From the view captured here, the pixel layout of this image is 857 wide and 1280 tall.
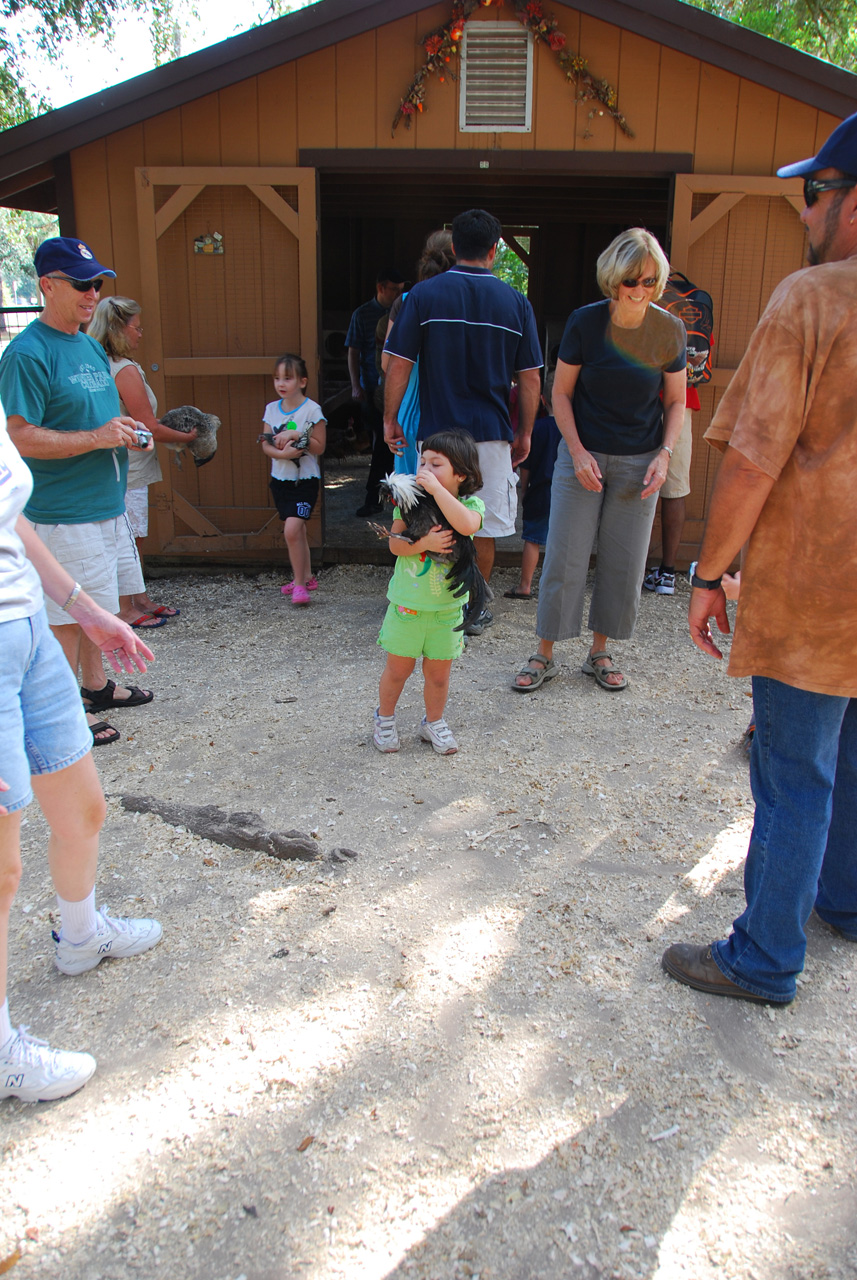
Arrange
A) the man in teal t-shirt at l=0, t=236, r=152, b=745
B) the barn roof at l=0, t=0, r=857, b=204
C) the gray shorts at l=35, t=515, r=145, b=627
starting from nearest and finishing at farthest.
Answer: the man in teal t-shirt at l=0, t=236, r=152, b=745
the gray shorts at l=35, t=515, r=145, b=627
the barn roof at l=0, t=0, r=857, b=204

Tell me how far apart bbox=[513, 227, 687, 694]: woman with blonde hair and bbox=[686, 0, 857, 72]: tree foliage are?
13160mm

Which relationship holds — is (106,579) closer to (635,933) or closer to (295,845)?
(295,845)

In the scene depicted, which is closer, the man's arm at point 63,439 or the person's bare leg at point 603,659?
the man's arm at point 63,439

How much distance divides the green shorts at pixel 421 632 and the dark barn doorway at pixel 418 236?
11.7 ft

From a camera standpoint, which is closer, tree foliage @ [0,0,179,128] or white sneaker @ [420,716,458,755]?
white sneaker @ [420,716,458,755]

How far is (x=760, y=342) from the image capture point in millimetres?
1805

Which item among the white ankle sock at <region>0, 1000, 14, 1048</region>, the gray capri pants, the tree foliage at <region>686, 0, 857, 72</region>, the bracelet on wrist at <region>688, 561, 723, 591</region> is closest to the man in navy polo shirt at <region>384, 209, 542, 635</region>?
the gray capri pants

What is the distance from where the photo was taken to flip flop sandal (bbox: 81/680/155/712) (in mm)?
3877

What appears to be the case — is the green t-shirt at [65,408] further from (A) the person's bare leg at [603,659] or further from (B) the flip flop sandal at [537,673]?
(A) the person's bare leg at [603,659]

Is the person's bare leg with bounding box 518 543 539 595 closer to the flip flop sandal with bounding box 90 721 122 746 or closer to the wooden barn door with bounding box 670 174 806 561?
the wooden barn door with bounding box 670 174 806 561

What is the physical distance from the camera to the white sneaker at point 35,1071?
1809 mm

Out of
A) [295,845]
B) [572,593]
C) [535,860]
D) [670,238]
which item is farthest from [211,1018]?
[670,238]

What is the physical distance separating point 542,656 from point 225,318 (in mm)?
3302

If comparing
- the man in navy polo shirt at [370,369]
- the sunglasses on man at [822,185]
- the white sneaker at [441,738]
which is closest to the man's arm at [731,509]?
the sunglasses on man at [822,185]
